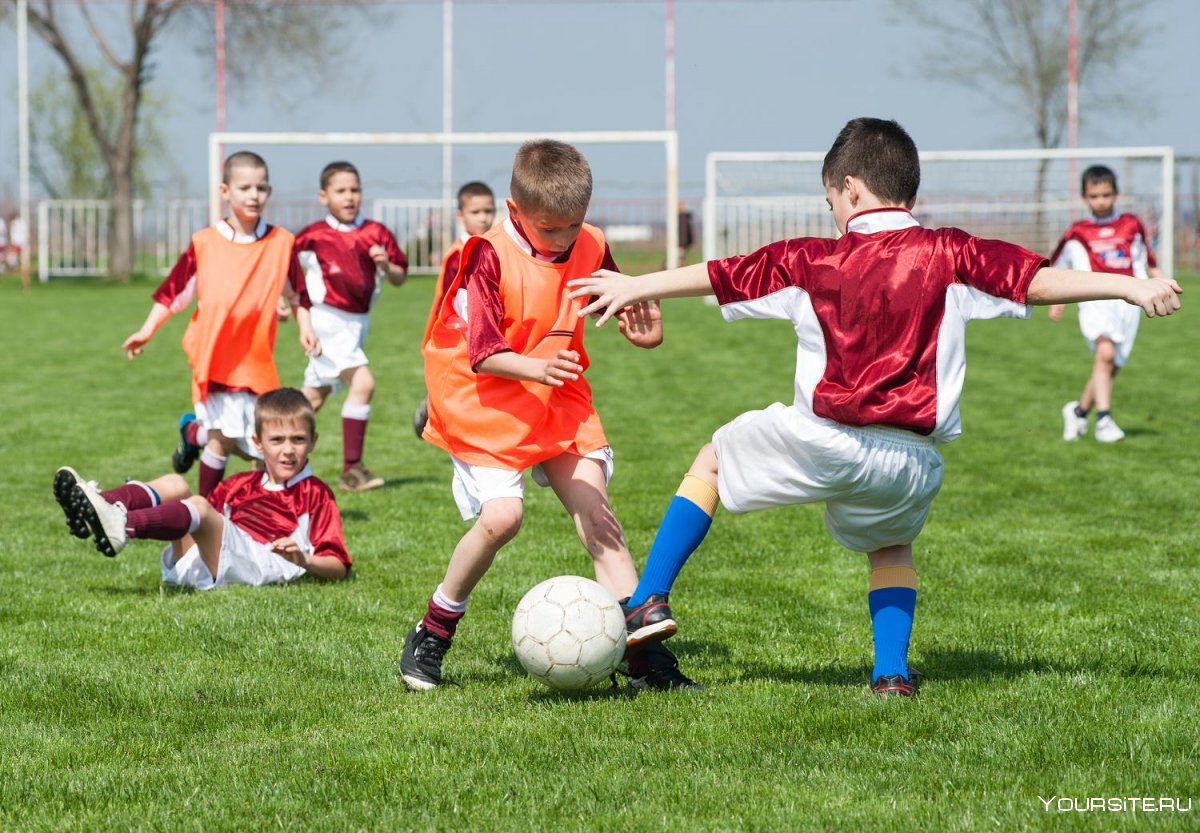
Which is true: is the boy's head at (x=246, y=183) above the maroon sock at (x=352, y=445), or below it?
above

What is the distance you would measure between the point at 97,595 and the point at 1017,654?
353cm

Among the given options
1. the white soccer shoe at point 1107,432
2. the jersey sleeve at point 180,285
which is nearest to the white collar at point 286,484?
the jersey sleeve at point 180,285

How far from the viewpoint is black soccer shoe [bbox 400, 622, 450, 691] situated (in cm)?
439

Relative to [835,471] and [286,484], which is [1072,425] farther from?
[835,471]

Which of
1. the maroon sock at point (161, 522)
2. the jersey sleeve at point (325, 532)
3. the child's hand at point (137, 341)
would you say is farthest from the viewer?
the child's hand at point (137, 341)

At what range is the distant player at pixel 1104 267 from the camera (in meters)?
10.7

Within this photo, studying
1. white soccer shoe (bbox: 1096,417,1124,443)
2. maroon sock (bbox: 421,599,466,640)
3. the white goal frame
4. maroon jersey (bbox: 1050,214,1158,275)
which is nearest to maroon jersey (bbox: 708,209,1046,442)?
maroon sock (bbox: 421,599,466,640)

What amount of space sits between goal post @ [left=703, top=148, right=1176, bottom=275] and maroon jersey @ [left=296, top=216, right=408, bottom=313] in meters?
14.2

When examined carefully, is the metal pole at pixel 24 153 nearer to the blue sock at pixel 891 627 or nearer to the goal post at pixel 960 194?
the goal post at pixel 960 194

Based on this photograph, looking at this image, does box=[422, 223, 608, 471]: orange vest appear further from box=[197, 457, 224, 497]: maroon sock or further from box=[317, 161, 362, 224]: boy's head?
box=[317, 161, 362, 224]: boy's head

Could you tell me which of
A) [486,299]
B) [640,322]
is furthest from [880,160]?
[486,299]

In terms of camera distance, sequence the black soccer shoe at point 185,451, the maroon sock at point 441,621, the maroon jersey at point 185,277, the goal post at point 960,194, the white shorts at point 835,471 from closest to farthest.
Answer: the white shorts at point 835,471 < the maroon sock at point 441,621 < the maroon jersey at point 185,277 < the black soccer shoe at point 185,451 < the goal post at point 960,194

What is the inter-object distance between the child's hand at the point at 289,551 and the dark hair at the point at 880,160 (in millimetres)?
2809

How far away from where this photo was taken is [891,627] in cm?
427
